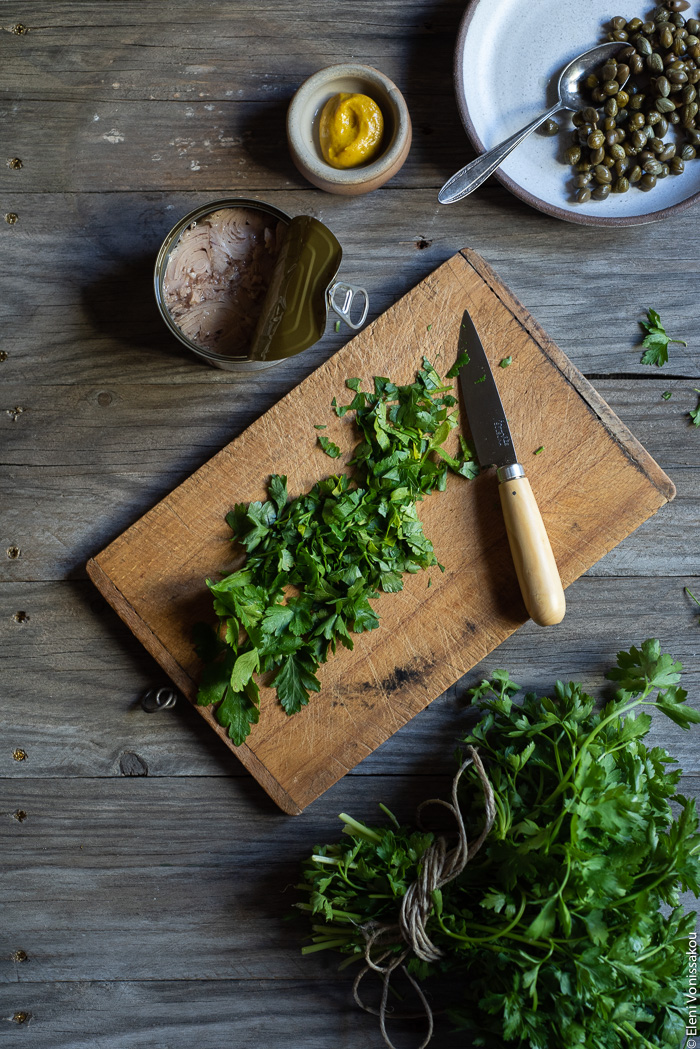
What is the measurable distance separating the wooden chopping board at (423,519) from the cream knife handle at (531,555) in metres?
0.07

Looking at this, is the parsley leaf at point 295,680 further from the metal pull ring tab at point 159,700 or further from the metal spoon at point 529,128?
the metal spoon at point 529,128

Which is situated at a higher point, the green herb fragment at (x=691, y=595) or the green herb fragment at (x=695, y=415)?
the green herb fragment at (x=695, y=415)

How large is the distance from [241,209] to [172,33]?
48 centimetres

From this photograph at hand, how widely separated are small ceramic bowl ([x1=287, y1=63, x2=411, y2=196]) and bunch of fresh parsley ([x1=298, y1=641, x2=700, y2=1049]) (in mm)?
1017

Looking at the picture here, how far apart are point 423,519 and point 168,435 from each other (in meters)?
0.56

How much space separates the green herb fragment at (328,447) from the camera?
1.43 metres

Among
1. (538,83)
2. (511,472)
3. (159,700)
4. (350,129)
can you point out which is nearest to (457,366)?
(511,472)

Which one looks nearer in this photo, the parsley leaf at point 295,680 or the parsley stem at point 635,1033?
the parsley stem at point 635,1033

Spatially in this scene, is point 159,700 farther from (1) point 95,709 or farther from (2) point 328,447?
(2) point 328,447

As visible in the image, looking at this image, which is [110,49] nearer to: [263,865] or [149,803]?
[149,803]

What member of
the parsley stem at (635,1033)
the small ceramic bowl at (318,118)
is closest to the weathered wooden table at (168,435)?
the small ceramic bowl at (318,118)

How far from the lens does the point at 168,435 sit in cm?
150

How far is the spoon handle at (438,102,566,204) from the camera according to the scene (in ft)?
4.58

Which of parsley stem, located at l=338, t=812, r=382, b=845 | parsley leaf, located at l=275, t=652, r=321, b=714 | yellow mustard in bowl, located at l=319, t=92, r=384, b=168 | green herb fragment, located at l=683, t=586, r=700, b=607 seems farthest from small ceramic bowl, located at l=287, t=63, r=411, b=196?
parsley stem, located at l=338, t=812, r=382, b=845
